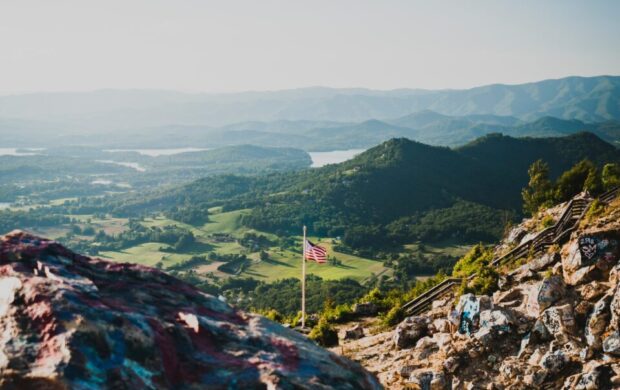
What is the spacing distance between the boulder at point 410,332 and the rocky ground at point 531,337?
0.04 metres

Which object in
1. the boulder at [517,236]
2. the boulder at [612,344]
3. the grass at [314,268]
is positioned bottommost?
the grass at [314,268]

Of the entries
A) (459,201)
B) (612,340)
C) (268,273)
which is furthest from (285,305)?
(459,201)

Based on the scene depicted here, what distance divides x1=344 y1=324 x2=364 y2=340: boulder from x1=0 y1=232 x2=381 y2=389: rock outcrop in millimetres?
13776

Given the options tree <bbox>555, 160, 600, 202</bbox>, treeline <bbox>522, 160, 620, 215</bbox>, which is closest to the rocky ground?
treeline <bbox>522, 160, 620, 215</bbox>

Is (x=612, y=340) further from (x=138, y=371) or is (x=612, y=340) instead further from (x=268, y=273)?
(x=268, y=273)

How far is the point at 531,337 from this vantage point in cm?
1594

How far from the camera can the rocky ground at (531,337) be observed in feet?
47.8

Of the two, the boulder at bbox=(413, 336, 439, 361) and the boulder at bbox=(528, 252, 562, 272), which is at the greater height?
the boulder at bbox=(528, 252, 562, 272)

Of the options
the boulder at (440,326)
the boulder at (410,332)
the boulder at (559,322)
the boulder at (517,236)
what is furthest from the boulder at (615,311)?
the boulder at (517,236)

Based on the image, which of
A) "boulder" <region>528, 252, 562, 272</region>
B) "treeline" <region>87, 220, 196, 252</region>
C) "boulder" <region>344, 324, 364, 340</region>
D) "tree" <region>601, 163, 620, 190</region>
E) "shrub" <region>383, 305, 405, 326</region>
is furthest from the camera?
"treeline" <region>87, 220, 196, 252</region>

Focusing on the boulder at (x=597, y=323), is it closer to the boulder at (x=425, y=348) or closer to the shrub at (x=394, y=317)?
the boulder at (x=425, y=348)

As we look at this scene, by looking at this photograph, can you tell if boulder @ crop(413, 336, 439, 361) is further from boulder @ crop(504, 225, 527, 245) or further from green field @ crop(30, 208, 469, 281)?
green field @ crop(30, 208, 469, 281)

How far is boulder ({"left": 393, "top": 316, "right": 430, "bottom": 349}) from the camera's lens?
775 inches

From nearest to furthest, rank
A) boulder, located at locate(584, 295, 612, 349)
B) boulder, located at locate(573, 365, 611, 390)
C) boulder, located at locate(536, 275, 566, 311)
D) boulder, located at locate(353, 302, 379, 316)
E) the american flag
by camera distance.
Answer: boulder, located at locate(573, 365, 611, 390) → boulder, located at locate(584, 295, 612, 349) → boulder, located at locate(536, 275, 566, 311) → the american flag → boulder, located at locate(353, 302, 379, 316)
